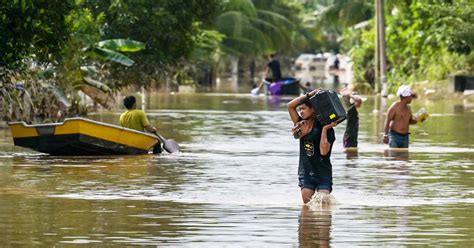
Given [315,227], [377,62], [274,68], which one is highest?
[377,62]

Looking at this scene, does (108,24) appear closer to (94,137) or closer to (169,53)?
(169,53)

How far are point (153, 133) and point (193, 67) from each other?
4768 centimetres

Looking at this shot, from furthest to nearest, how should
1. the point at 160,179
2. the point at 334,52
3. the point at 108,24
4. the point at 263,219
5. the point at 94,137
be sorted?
the point at 334,52 → the point at 108,24 → the point at 94,137 → the point at 160,179 → the point at 263,219

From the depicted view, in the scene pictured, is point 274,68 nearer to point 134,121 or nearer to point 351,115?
point 351,115

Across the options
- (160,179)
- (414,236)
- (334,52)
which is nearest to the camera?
(414,236)

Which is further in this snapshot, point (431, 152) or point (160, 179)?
point (431, 152)

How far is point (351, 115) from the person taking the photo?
2522cm

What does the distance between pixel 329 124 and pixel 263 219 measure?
1486 millimetres

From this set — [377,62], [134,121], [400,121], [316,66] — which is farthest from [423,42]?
[316,66]

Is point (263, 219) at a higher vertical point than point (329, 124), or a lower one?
lower

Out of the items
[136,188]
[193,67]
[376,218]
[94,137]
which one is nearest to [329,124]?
[376,218]

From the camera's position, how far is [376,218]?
14.7 m

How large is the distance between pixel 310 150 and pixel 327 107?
0.64 m

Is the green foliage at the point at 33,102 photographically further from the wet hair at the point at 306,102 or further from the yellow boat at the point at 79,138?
the wet hair at the point at 306,102
